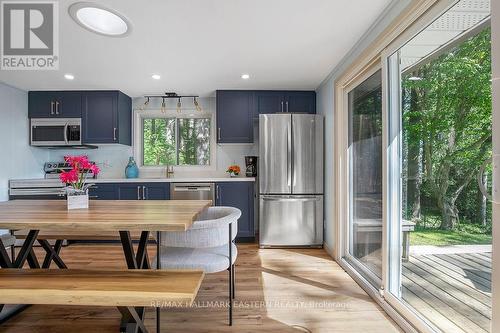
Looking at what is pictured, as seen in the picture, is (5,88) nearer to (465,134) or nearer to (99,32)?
(99,32)

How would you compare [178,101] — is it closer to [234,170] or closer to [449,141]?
[234,170]

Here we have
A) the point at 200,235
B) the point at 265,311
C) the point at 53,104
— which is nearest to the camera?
the point at 200,235

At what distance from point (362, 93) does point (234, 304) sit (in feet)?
Answer: 7.66

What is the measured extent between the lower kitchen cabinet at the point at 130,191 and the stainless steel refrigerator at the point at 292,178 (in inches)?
58.2

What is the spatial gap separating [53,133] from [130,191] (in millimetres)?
1435

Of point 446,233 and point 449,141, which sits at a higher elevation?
point 449,141

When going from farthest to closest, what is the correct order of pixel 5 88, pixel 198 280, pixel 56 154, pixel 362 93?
pixel 56 154
pixel 5 88
pixel 362 93
pixel 198 280

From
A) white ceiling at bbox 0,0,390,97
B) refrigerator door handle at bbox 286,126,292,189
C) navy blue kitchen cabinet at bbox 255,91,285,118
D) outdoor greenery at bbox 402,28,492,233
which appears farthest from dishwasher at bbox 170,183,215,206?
outdoor greenery at bbox 402,28,492,233

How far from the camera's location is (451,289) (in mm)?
1602

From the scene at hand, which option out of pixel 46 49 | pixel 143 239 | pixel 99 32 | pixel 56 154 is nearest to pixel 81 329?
pixel 143 239

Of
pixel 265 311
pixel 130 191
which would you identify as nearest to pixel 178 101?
pixel 130 191

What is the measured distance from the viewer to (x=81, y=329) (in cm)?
181

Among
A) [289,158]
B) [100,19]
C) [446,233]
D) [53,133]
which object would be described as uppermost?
[100,19]

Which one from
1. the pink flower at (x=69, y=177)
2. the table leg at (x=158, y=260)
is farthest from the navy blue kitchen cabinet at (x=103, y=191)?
the table leg at (x=158, y=260)
